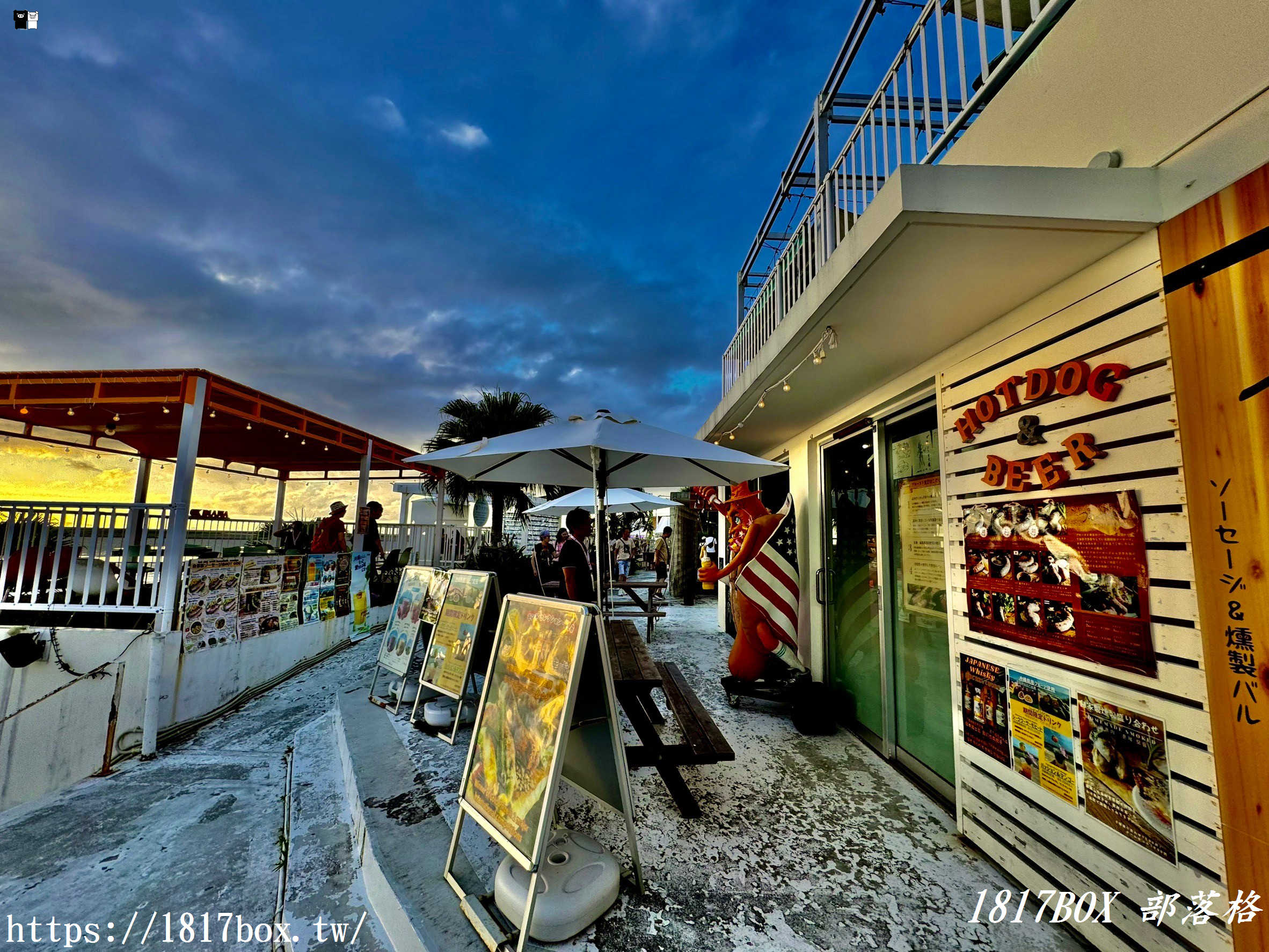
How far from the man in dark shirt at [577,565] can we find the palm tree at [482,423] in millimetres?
7603

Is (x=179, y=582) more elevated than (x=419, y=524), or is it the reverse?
(x=419, y=524)

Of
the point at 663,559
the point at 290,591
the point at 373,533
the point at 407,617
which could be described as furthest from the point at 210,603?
the point at 663,559

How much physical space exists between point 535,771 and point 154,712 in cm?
445

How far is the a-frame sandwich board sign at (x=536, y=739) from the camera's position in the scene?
157 centimetres

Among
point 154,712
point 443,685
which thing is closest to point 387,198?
point 154,712

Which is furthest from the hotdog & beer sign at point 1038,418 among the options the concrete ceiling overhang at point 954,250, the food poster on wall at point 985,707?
the food poster on wall at point 985,707

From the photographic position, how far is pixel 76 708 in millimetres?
4035

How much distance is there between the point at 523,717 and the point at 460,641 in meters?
1.97

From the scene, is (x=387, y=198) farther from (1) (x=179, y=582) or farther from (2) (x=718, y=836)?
(2) (x=718, y=836)

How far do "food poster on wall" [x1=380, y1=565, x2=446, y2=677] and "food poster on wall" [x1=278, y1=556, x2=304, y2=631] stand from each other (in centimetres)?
214

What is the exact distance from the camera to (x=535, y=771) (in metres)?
1.62

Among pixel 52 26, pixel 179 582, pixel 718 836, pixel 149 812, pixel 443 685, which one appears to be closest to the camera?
pixel 718 836

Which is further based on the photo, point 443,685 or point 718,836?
point 443,685

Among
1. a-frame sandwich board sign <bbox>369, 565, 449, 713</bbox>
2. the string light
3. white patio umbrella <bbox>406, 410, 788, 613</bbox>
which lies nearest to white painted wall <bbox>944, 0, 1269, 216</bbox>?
the string light
